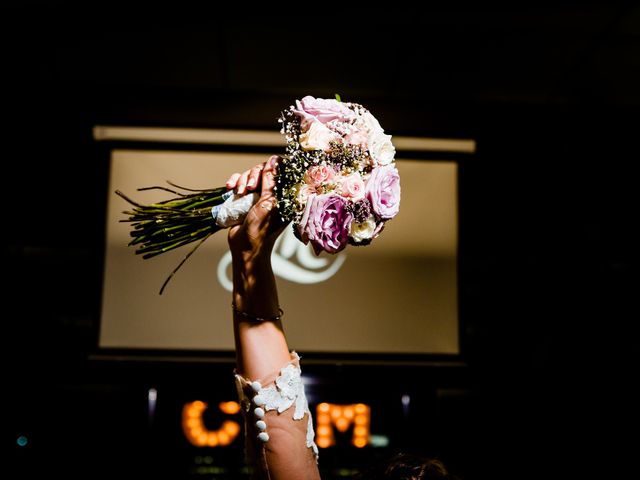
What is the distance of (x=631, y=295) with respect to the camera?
12.9 ft

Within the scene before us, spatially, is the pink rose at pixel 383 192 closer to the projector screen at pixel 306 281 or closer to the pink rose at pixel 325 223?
the pink rose at pixel 325 223

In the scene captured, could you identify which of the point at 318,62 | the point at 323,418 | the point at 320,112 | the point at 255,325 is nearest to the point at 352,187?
the point at 320,112

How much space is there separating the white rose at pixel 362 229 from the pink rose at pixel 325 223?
0.13 ft

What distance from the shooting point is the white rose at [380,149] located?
1049 millimetres

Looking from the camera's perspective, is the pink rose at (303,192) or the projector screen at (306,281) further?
the projector screen at (306,281)

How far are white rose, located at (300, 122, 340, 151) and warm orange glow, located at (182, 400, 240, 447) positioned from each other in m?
2.96

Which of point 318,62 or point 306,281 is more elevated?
point 318,62

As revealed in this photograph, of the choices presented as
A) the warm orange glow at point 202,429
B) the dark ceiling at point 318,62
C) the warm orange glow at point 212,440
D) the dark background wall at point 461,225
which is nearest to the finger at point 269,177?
the dark ceiling at point 318,62

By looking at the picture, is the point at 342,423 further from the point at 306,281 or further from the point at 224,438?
the point at 306,281

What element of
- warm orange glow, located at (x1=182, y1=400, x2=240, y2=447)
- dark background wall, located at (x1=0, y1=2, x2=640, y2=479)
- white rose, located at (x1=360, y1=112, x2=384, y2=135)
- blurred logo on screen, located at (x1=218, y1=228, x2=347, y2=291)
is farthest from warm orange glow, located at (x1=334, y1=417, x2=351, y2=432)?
white rose, located at (x1=360, y1=112, x2=384, y2=135)

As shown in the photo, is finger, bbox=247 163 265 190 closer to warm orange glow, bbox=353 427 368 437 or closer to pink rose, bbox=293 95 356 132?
pink rose, bbox=293 95 356 132

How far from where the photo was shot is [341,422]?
12.4ft

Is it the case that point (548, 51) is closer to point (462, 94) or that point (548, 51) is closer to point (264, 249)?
point (462, 94)

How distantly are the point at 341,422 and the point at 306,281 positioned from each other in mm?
892
